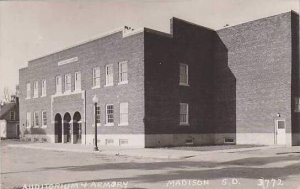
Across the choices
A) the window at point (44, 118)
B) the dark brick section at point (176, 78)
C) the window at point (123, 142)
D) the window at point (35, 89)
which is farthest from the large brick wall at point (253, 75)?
the window at point (35, 89)

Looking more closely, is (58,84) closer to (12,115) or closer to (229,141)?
(229,141)

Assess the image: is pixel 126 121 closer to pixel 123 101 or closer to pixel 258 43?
pixel 123 101

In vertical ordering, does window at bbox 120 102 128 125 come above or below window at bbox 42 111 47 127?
above

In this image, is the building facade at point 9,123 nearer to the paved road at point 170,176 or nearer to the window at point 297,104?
the window at point 297,104

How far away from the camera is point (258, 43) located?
30.2m

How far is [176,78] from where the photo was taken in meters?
30.1

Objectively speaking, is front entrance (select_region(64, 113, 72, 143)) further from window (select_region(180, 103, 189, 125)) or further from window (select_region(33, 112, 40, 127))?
window (select_region(180, 103, 189, 125))

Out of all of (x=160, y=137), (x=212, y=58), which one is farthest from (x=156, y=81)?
(x=212, y=58)

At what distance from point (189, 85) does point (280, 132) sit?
7880 millimetres

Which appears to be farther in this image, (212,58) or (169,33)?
(212,58)

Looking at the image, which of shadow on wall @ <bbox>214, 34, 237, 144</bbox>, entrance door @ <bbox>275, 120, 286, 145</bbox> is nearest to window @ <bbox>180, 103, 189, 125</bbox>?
shadow on wall @ <bbox>214, 34, 237, 144</bbox>

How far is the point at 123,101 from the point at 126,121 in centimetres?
157

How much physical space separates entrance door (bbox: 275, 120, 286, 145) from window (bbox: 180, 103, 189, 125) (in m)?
6.86

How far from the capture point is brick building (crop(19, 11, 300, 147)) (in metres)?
28.2
